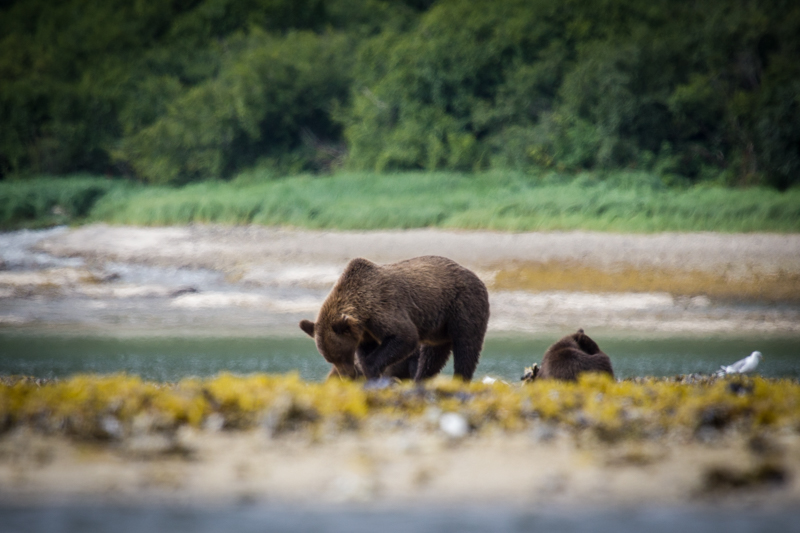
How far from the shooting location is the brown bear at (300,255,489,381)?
6781 mm

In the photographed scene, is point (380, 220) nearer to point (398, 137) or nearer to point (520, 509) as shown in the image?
point (398, 137)

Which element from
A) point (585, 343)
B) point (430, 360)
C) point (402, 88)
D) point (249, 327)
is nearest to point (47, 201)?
point (402, 88)

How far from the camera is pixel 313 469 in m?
4.85

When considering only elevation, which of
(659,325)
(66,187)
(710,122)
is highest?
(710,122)

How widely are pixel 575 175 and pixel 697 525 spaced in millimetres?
22608

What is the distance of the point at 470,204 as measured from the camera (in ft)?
76.6

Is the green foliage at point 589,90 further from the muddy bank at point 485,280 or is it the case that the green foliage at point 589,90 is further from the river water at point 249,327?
the river water at point 249,327

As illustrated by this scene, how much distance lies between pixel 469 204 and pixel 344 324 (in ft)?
55.8

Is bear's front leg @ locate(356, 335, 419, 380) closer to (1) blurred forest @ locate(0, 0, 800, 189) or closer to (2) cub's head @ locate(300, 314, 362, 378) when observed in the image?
(2) cub's head @ locate(300, 314, 362, 378)

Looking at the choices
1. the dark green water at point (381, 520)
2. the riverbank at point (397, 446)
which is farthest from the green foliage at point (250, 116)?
the dark green water at point (381, 520)

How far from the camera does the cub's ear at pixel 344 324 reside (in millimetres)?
6621

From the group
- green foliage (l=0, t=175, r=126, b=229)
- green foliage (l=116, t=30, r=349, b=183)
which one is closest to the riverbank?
green foliage (l=0, t=175, r=126, b=229)

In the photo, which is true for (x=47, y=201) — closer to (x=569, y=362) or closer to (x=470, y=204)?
(x=470, y=204)

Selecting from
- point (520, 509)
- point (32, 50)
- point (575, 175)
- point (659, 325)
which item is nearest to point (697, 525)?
point (520, 509)
